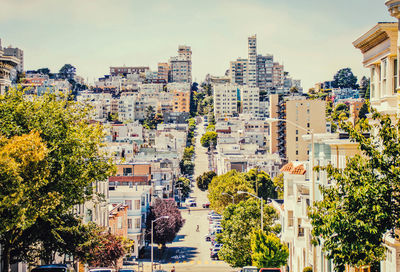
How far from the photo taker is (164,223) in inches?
3233

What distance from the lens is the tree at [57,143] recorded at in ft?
104

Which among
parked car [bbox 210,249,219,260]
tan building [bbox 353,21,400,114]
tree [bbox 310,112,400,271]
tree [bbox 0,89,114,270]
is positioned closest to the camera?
tree [bbox 310,112,400,271]

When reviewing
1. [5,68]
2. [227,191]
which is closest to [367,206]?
[5,68]

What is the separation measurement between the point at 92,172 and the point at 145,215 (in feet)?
175

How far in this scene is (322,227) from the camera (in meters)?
19.2

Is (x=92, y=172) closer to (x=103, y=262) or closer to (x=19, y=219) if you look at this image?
(x=19, y=219)

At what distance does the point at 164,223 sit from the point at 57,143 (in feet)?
168

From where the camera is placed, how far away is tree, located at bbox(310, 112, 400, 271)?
18.2 metres

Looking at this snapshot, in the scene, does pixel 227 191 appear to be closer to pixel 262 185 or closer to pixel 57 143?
pixel 262 185

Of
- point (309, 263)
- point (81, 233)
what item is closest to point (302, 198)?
point (309, 263)

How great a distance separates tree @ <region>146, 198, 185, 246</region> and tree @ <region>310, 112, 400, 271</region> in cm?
6307

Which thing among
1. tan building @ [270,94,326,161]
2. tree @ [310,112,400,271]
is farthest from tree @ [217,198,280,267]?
tan building @ [270,94,326,161]

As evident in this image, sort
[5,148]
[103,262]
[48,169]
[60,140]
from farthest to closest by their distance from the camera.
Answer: [103,262], [60,140], [48,169], [5,148]

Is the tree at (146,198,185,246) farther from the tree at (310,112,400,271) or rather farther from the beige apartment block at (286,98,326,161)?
the beige apartment block at (286,98,326,161)
